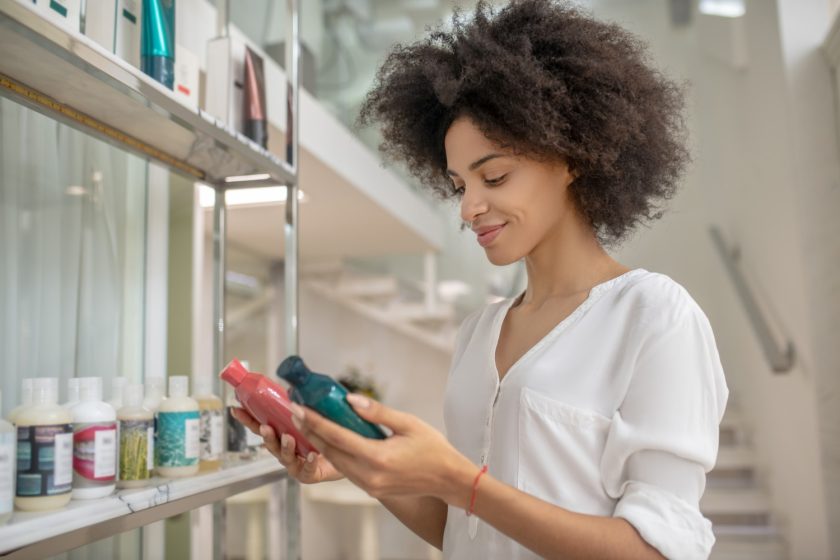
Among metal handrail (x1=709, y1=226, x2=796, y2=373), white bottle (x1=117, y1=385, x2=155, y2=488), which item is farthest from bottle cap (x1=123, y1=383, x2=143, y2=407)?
metal handrail (x1=709, y1=226, x2=796, y2=373)

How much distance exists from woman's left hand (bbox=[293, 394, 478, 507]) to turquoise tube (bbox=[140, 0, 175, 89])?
836 millimetres

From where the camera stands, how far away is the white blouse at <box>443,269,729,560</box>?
2.52 ft

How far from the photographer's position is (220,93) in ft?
4.94

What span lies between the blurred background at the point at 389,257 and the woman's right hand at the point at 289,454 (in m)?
0.61

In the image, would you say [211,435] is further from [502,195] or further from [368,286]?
[368,286]

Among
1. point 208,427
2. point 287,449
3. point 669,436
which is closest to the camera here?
point 669,436

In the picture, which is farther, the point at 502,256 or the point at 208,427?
the point at 208,427

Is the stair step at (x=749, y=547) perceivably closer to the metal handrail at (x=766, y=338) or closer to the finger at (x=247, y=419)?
the metal handrail at (x=766, y=338)

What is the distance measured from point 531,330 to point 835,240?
1936 millimetres

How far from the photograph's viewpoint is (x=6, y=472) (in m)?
0.86

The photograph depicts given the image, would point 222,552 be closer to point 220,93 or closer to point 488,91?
point 220,93

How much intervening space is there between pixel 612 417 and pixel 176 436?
0.76 m

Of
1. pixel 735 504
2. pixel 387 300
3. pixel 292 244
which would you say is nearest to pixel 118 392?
pixel 292 244

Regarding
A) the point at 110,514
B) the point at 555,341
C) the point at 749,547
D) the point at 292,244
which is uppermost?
the point at 292,244
